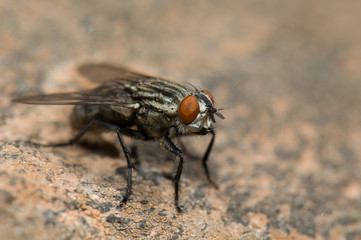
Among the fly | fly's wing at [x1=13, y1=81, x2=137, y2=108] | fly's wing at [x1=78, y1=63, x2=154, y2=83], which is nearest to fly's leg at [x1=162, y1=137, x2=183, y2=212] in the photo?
the fly

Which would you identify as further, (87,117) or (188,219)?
(87,117)

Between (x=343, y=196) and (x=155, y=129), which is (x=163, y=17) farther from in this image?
(x=343, y=196)

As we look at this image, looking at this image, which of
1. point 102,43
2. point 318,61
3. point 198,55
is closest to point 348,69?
point 318,61

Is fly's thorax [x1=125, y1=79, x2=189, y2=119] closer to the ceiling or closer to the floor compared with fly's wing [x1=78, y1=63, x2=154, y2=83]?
closer to the floor

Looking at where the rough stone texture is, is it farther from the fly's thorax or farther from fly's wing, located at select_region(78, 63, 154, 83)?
the fly's thorax

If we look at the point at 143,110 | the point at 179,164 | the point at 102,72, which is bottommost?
the point at 179,164

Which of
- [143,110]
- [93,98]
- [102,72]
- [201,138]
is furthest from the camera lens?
[102,72]

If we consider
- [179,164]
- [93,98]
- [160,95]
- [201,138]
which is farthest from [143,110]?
[201,138]

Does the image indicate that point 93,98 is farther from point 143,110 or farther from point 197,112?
point 197,112
